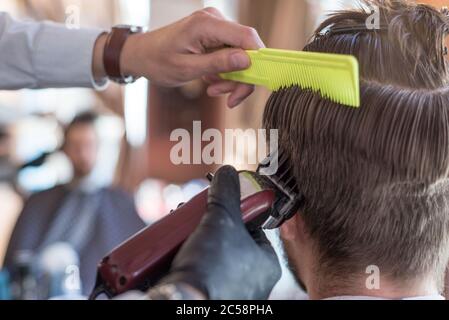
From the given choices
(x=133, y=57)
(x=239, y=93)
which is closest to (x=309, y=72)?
(x=239, y=93)

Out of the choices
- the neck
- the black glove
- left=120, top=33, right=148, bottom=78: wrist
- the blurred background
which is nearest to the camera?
the black glove

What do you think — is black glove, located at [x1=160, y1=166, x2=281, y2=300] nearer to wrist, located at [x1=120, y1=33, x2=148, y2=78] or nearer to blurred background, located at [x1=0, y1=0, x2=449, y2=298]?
wrist, located at [x1=120, y1=33, x2=148, y2=78]

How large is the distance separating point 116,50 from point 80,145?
2.02ft

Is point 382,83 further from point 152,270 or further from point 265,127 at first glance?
point 152,270

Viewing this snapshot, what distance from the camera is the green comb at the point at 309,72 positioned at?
77cm

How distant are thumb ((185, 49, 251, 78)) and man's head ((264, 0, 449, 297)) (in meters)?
0.09

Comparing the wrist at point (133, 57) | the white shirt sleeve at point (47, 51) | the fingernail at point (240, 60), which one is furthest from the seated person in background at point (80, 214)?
the fingernail at point (240, 60)

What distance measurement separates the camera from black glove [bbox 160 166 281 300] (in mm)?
711

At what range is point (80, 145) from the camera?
1734mm

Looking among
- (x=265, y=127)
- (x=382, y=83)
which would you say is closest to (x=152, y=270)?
(x=265, y=127)

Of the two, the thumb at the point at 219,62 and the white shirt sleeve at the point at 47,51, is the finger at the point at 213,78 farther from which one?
the white shirt sleeve at the point at 47,51

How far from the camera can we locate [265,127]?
1.01 m

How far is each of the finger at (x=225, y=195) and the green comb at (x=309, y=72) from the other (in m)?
0.18

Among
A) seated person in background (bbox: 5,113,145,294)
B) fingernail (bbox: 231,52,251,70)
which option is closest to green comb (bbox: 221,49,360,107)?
fingernail (bbox: 231,52,251,70)
